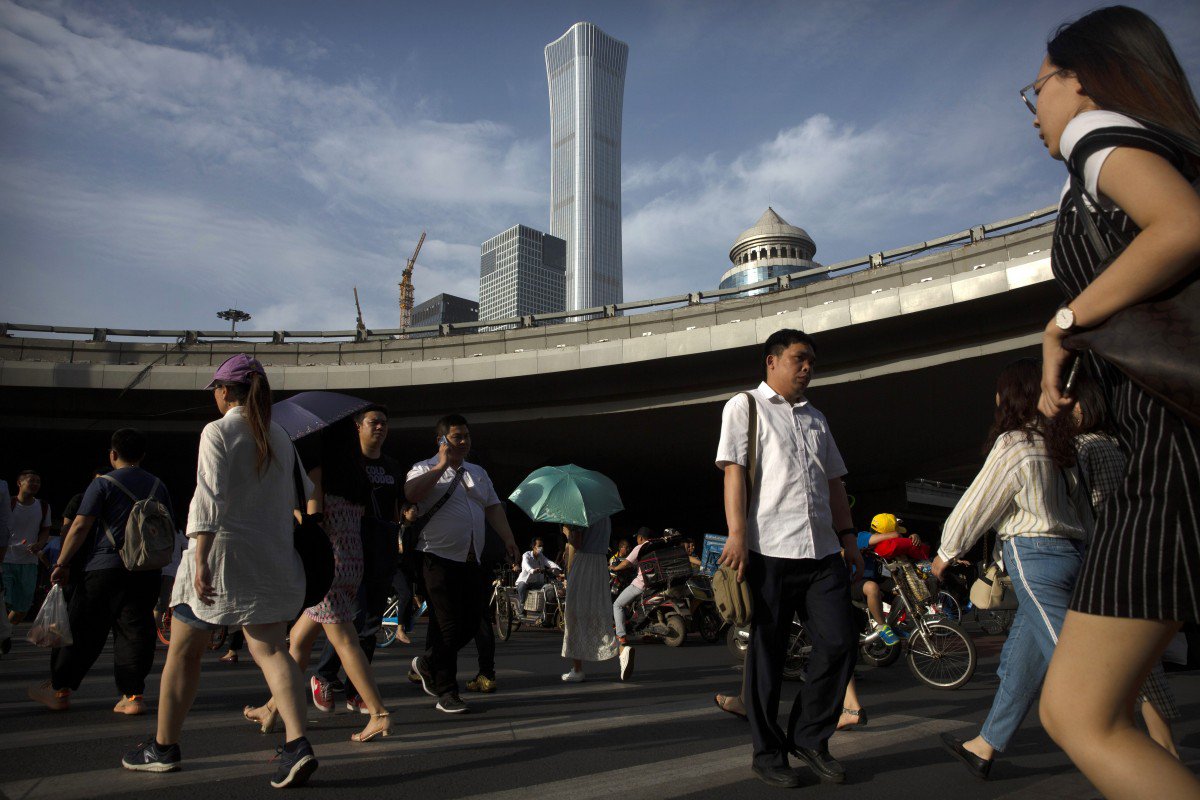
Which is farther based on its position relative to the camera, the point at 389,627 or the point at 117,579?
the point at 389,627

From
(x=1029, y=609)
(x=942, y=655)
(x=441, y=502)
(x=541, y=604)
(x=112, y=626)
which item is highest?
(x=441, y=502)

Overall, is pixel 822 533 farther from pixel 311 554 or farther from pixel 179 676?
pixel 179 676

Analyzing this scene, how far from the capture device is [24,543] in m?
9.52

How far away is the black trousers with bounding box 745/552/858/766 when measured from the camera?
3.75 metres

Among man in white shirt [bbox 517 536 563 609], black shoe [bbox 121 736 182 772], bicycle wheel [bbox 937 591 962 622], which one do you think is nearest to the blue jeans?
black shoe [bbox 121 736 182 772]

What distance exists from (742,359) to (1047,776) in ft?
62.1

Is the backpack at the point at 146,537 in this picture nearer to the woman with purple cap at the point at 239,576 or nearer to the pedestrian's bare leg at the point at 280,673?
the woman with purple cap at the point at 239,576

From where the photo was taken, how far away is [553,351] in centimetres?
2352

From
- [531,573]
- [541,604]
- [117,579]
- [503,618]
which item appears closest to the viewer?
[117,579]

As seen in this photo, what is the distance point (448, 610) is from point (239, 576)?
2233 mm

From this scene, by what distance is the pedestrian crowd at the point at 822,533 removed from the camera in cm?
170

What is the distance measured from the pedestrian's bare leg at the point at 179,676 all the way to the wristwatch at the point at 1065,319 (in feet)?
11.4

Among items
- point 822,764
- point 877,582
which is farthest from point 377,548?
point 877,582

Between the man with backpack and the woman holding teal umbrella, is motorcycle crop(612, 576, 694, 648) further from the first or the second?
the man with backpack
